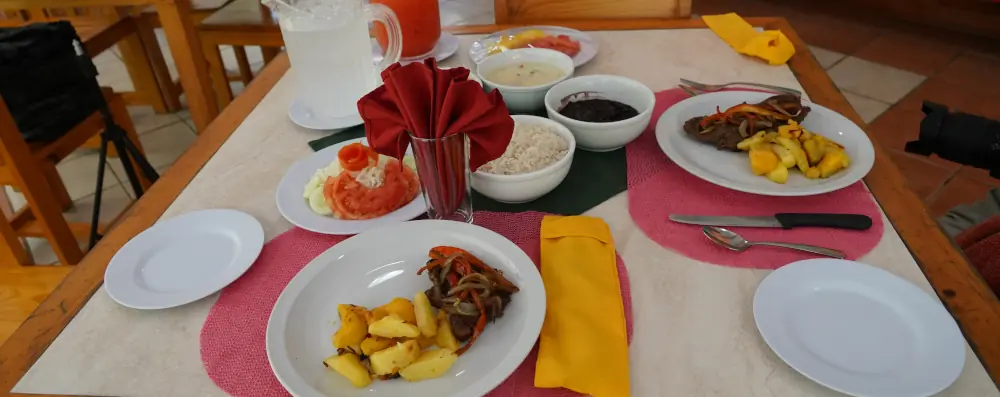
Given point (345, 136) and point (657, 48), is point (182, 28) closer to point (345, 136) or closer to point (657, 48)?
point (345, 136)

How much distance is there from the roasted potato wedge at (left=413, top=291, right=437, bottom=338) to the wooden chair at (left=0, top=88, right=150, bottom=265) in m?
1.47

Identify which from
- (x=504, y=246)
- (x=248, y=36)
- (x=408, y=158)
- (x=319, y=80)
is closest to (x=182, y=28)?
(x=248, y=36)

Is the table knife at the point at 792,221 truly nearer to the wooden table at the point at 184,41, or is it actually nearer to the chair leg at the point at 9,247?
the chair leg at the point at 9,247

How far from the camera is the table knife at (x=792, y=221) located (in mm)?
726

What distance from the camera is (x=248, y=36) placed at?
2170mm

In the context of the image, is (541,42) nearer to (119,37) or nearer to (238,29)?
(238,29)

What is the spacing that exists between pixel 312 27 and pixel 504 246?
49 centimetres

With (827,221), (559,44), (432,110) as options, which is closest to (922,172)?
(559,44)

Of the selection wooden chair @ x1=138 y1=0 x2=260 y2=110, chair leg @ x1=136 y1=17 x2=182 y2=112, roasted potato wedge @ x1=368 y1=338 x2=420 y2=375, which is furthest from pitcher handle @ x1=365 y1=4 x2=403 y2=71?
chair leg @ x1=136 y1=17 x2=182 y2=112

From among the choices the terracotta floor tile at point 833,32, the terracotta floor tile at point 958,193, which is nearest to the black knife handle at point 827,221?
the terracotta floor tile at point 958,193

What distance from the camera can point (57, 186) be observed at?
2.12 meters

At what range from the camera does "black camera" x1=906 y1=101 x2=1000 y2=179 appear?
85 cm

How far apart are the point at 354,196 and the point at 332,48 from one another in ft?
1.02

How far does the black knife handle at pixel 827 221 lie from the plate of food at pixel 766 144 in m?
0.04
